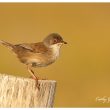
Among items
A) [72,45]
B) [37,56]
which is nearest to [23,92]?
[37,56]

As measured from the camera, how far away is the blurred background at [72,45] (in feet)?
23.7

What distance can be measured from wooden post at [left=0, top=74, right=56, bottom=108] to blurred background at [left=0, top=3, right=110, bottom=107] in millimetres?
1895

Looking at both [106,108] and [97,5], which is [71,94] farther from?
[97,5]

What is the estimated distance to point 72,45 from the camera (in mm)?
7730

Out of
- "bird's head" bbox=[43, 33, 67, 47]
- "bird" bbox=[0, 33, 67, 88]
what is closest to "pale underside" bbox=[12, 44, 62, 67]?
"bird" bbox=[0, 33, 67, 88]

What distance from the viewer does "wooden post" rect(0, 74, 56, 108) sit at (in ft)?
15.8

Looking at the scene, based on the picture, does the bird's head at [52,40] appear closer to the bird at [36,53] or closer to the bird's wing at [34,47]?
the bird at [36,53]

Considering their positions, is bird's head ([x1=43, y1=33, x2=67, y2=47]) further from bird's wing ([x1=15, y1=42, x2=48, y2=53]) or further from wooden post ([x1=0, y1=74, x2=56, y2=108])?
wooden post ([x1=0, y1=74, x2=56, y2=108])

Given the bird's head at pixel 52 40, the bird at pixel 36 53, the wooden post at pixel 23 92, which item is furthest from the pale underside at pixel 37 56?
the wooden post at pixel 23 92

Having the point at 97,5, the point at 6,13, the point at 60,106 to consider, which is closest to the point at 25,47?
the point at 60,106

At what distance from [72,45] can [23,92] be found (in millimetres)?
2998

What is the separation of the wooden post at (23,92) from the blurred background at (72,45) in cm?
190

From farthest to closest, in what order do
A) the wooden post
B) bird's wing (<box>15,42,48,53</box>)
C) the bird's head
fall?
the bird's head < bird's wing (<box>15,42,48,53</box>) < the wooden post

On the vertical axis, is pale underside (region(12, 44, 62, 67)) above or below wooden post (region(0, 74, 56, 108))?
above
